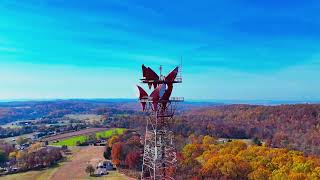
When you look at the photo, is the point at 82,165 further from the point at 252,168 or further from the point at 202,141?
the point at 252,168

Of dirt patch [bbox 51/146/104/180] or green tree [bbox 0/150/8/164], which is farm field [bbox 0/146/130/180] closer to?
dirt patch [bbox 51/146/104/180]

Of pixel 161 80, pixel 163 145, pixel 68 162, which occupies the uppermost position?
pixel 161 80

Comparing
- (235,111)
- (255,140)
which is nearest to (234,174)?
(255,140)

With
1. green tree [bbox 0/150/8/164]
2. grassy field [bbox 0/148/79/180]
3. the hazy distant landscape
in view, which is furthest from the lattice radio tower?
green tree [bbox 0/150/8/164]

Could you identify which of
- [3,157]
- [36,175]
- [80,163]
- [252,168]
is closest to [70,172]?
[36,175]

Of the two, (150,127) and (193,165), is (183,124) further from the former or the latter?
(150,127)

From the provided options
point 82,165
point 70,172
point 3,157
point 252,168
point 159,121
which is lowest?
→ point 70,172
